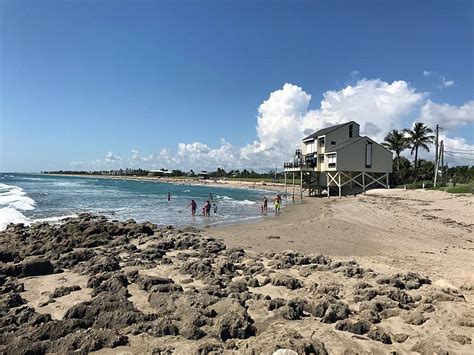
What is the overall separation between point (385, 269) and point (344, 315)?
13.9 ft

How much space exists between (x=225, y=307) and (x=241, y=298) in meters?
0.82

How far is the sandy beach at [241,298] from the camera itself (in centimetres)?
578

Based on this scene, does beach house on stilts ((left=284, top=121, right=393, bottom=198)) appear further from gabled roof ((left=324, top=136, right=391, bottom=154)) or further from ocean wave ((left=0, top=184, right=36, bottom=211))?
ocean wave ((left=0, top=184, right=36, bottom=211))

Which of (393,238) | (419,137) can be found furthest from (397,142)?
(393,238)

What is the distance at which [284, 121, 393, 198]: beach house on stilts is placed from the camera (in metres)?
45.2

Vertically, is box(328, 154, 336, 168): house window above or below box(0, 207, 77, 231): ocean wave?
above

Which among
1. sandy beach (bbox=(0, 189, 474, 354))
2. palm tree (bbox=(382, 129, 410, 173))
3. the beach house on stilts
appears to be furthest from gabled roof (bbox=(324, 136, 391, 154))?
sandy beach (bbox=(0, 189, 474, 354))

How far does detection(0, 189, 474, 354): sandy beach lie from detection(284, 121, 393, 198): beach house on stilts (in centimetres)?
3083

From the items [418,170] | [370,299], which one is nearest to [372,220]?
[370,299]

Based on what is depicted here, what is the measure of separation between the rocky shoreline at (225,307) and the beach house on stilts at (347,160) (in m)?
36.3

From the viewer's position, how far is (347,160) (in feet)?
148

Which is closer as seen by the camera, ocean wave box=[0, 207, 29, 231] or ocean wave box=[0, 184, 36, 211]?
ocean wave box=[0, 207, 29, 231]

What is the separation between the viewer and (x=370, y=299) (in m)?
7.55

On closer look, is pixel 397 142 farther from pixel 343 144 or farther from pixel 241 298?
pixel 241 298
